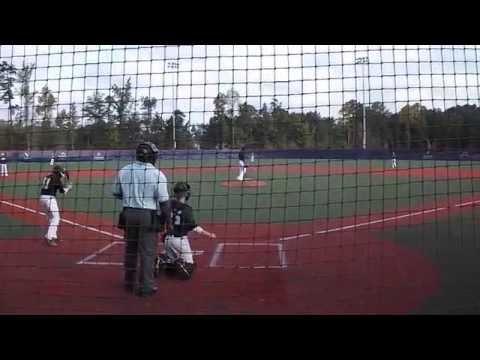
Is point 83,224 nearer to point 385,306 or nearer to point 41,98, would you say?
point 41,98

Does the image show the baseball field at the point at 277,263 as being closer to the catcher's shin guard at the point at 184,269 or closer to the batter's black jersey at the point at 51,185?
the catcher's shin guard at the point at 184,269

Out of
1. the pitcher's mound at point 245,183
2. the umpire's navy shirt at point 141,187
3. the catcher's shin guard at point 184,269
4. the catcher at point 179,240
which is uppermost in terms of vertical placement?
the pitcher's mound at point 245,183

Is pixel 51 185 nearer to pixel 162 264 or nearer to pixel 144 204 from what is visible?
pixel 162 264

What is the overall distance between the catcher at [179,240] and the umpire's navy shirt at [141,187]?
0.70 metres

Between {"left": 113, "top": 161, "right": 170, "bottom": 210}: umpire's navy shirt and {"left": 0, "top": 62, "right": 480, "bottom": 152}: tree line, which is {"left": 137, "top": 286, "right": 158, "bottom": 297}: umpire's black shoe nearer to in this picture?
{"left": 113, "top": 161, "right": 170, "bottom": 210}: umpire's navy shirt

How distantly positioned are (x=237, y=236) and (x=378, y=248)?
2.53 meters

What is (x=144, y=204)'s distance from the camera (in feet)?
15.1

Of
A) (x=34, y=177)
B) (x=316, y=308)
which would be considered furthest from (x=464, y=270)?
(x=34, y=177)

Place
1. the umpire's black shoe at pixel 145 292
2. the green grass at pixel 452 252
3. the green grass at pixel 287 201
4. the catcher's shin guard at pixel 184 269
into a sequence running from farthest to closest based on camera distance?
the green grass at pixel 287 201 < the catcher's shin guard at pixel 184 269 < the umpire's black shoe at pixel 145 292 < the green grass at pixel 452 252

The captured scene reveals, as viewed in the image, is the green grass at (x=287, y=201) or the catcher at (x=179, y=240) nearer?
the catcher at (x=179, y=240)

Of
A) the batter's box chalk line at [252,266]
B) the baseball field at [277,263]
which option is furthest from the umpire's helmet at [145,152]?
the batter's box chalk line at [252,266]

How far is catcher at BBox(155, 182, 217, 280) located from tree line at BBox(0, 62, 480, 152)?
1.15 metres

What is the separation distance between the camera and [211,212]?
10531 millimetres

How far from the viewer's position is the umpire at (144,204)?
4.59 metres
